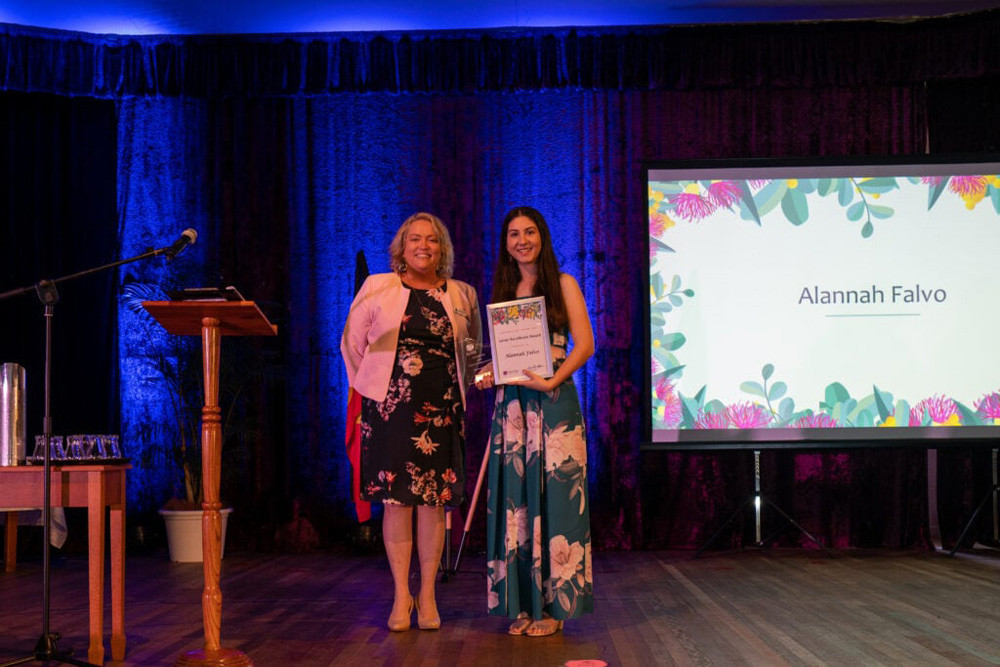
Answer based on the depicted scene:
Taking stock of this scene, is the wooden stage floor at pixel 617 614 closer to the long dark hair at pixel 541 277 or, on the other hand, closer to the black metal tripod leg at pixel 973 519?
the black metal tripod leg at pixel 973 519

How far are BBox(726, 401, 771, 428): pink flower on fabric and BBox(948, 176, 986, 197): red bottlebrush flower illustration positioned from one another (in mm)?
1690

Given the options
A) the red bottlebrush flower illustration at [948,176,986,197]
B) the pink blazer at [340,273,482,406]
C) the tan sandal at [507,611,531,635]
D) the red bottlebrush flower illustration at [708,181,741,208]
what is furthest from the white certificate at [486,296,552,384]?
the red bottlebrush flower illustration at [948,176,986,197]

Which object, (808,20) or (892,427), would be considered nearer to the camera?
(892,427)

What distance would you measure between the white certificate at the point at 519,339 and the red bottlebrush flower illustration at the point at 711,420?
2.57 m

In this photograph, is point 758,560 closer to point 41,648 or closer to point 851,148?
point 851,148

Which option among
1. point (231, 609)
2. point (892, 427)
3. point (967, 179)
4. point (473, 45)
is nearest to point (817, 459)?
point (892, 427)

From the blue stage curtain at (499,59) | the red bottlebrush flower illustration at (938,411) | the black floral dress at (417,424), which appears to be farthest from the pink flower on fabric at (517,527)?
the blue stage curtain at (499,59)

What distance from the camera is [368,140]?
668 centimetres

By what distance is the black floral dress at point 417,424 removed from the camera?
11.8 ft

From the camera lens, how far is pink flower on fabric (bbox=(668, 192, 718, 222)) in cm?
596

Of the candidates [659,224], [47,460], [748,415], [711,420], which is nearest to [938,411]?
[748,415]

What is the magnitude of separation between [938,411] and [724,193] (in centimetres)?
174

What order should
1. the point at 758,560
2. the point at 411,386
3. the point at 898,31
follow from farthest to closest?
the point at 898,31 → the point at 758,560 → the point at 411,386

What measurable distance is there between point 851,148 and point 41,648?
547 centimetres
